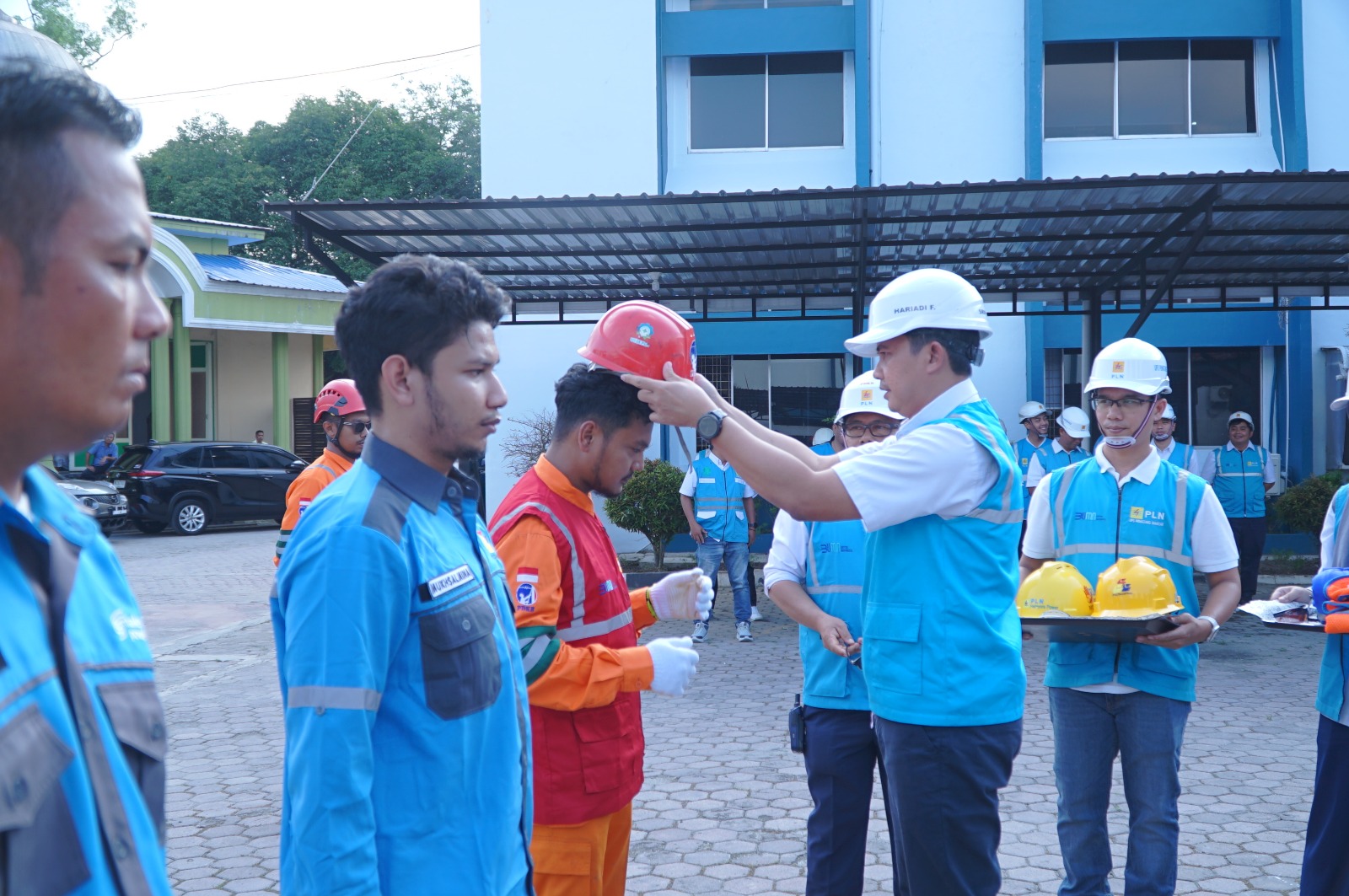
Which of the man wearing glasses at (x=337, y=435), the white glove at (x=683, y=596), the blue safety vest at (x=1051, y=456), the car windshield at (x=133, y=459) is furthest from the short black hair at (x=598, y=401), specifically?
the car windshield at (x=133, y=459)

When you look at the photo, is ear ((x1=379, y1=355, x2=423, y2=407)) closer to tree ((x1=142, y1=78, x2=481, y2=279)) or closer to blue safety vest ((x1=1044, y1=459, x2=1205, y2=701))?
blue safety vest ((x1=1044, y1=459, x2=1205, y2=701))

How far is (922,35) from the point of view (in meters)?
16.2

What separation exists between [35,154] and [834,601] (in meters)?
3.57

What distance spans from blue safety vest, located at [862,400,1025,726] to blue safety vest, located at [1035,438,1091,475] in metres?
10.4

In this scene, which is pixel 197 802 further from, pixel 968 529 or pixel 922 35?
pixel 922 35

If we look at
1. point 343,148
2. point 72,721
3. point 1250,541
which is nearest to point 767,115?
point 1250,541

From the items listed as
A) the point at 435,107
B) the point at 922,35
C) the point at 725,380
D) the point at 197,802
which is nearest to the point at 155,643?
the point at 197,802

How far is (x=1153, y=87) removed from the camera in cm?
1633

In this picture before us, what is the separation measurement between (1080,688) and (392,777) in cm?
282

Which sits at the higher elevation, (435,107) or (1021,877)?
(435,107)

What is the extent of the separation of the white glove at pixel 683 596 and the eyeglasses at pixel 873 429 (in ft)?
6.64

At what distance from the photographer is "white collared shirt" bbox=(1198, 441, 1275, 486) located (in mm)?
12344

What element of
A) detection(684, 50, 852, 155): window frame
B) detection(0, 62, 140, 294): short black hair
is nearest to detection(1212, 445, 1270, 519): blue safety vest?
detection(684, 50, 852, 155): window frame

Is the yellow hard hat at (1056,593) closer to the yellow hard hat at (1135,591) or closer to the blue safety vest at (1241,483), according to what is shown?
the yellow hard hat at (1135,591)
